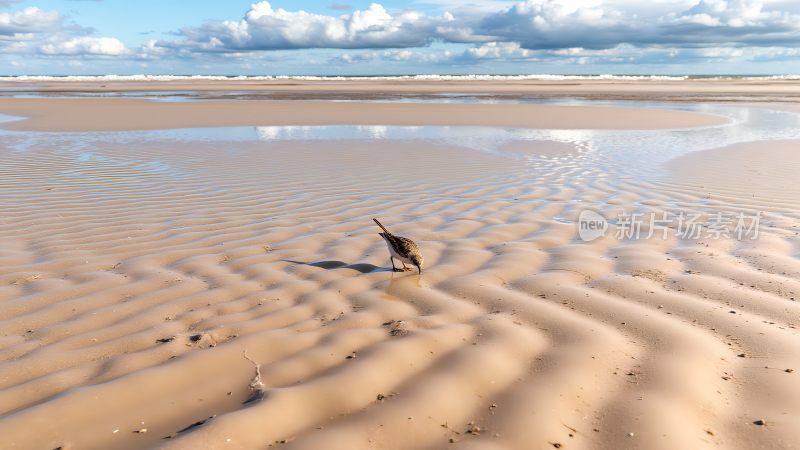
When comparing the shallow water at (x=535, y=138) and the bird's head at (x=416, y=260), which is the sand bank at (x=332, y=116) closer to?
the shallow water at (x=535, y=138)

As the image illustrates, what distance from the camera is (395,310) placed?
4.44m

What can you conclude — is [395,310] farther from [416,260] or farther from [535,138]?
[535,138]

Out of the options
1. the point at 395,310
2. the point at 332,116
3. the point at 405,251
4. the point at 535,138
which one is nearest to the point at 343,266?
the point at 405,251

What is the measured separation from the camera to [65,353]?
12.1ft

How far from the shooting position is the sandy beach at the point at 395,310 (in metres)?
2.87

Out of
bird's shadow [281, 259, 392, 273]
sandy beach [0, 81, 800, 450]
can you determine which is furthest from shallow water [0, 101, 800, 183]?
bird's shadow [281, 259, 392, 273]

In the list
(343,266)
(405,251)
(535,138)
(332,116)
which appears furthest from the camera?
(332,116)

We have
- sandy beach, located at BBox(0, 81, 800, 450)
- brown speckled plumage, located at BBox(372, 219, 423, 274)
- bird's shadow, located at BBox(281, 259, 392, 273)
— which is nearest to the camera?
sandy beach, located at BBox(0, 81, 800, 450)

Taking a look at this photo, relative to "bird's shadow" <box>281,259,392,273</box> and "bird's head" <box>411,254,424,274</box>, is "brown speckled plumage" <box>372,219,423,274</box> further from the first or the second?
"bird's shadow" <box>281,259,392,273</box>

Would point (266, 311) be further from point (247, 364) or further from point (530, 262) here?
point (530, 262)

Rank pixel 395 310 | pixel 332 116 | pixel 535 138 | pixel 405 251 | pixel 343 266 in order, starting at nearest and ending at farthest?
1. pixel 395 310
2. pixel 405 251
3. pixel 343 266
4. pixel 535 138
5. pixel 332 116

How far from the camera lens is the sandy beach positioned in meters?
2.87

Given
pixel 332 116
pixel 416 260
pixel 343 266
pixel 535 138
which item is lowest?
pixel 332 116

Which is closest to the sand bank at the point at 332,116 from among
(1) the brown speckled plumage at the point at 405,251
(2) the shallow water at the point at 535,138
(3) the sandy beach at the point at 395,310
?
(2) the shallow water at the point at 535,138
